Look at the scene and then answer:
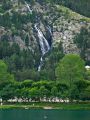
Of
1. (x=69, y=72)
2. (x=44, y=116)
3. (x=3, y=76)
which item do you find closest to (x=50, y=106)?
(x=69, y=72)

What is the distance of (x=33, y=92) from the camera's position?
155 m

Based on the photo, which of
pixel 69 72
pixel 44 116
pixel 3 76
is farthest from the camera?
pixel 3 76

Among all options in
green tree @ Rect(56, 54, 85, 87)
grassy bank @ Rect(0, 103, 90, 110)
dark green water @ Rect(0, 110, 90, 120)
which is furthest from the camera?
green tree @ Rect(56, 54, 85, 87)

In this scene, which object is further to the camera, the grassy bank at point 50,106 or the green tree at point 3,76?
the green tree at point 3,76

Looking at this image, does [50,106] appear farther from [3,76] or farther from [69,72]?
[3,76]

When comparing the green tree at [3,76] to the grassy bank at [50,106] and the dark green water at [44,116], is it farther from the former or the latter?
the dark green water at [44,116]

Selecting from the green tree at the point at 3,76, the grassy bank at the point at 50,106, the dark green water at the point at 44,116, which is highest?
the dark green water at the point at 44,116

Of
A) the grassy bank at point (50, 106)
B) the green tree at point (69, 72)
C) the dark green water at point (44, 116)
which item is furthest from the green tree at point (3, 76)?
the dark green water at point (44, 116)

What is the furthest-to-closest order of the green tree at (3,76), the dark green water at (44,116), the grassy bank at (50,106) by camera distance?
the green tree at (3,76), the grassy bank at (50,106), the dark green water at (44,116)

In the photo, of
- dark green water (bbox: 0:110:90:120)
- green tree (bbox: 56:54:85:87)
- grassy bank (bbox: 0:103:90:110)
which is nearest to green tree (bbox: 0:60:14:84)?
green tree (bbox: 56:54:85:87)

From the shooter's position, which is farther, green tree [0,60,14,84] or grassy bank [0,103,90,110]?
green tree [0,60,14,84]

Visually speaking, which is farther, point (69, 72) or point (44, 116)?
point (69, 72)

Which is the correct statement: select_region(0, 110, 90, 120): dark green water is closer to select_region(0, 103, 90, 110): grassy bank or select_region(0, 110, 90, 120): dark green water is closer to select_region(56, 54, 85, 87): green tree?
select_region(0, 103, 90, 110): grassy bank

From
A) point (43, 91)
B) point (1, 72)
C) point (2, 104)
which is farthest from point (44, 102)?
point (1, 72)
